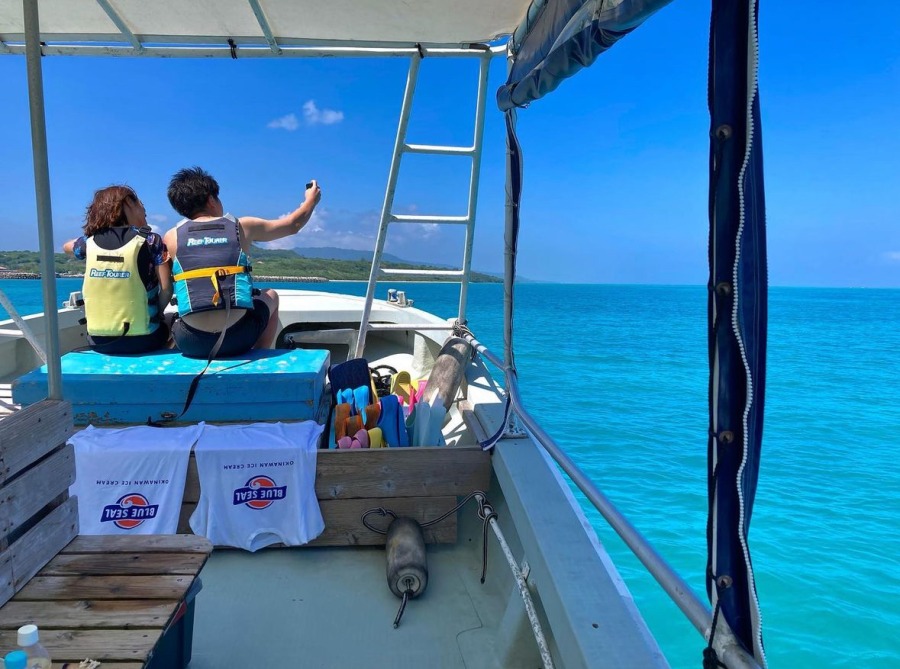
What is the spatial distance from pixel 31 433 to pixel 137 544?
442 mm

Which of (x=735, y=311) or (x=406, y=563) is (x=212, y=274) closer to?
(x=406, y=563)

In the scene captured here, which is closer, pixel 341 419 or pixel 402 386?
pixel 341 419

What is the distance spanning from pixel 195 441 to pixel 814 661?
446 centimetres

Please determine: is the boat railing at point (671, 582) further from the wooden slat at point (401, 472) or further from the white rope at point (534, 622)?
the wooden slat at point (401, 472)

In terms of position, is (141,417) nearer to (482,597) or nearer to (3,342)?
(482,597)

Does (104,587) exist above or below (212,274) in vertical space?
below

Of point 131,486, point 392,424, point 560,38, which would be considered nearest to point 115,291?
point 131,486

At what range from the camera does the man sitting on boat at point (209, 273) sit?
117 inches

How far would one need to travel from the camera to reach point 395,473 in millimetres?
2506

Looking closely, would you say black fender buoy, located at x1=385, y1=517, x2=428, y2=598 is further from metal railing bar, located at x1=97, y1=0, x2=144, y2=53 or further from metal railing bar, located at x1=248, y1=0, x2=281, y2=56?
A: metal railing bar, located at x1=97, y1=0, x2=144, y2=53

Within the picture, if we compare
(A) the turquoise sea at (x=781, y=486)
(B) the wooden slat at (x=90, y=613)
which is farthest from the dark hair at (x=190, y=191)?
(A) the turquoise sea at (x=781, y=486)

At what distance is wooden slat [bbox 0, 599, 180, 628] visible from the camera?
1283 millimetres

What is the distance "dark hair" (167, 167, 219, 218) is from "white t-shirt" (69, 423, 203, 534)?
1.42 metres

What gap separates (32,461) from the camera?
56.8 inches
